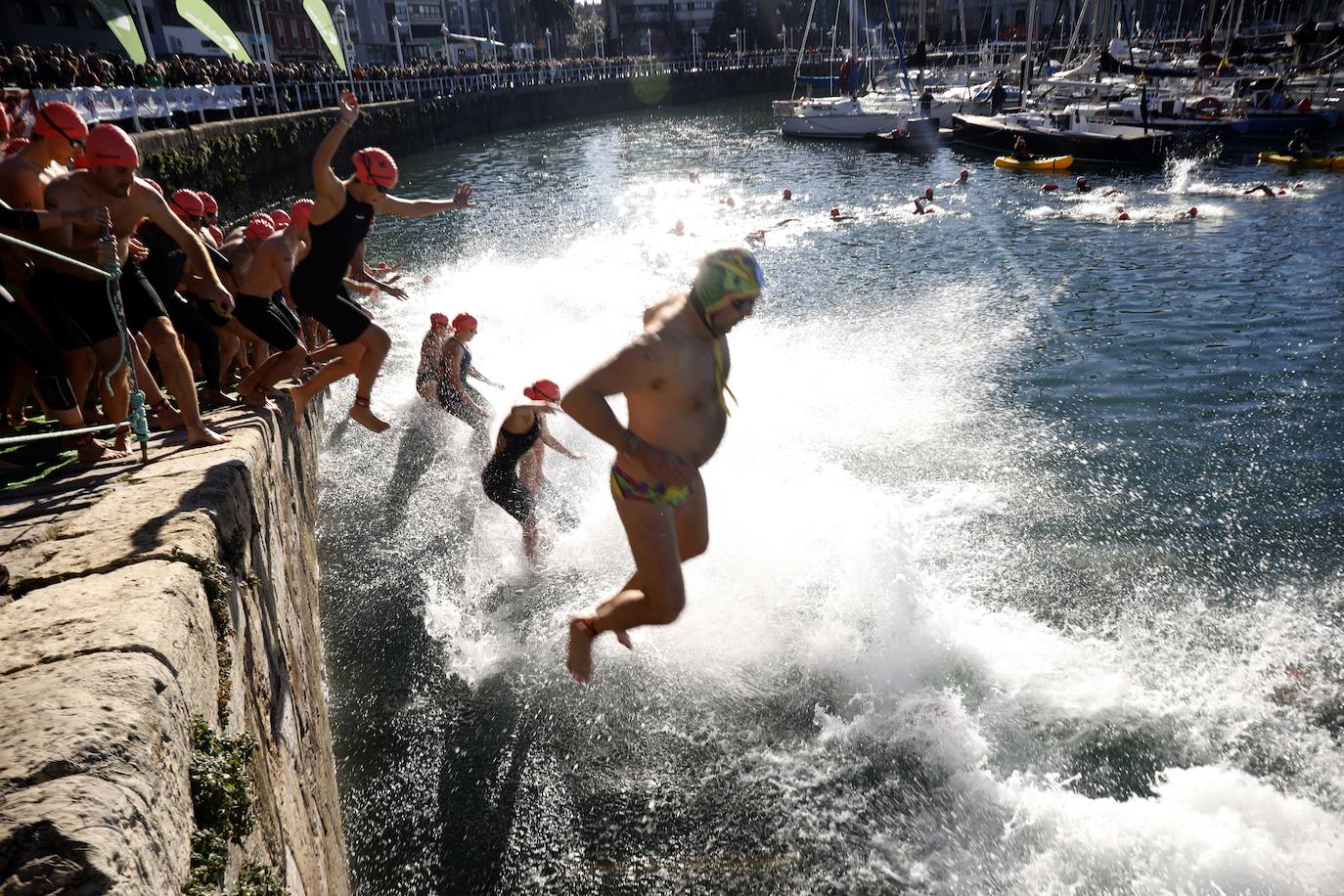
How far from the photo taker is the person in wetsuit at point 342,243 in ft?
19.1

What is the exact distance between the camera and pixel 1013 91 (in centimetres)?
4134

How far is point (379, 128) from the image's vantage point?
39.1 metres

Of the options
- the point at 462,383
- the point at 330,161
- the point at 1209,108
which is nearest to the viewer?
the point at 330,161

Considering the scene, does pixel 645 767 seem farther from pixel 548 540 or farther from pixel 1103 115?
pixel 1103 115

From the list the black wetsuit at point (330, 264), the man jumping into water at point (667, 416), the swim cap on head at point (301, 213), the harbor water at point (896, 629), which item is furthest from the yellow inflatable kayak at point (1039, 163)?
the man jumping into water at point (667, 416)

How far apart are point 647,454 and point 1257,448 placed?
27.7ft

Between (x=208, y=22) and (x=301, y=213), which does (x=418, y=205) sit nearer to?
(x=301, y=213)

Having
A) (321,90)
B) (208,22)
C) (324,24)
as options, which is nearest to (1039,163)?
(324,24)

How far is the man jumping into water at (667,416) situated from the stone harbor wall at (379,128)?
18.4 m

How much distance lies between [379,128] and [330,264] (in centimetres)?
3723

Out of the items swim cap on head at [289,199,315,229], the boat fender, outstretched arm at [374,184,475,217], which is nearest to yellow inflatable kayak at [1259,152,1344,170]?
the boat fender

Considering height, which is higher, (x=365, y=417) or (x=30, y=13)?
(x=30, y=13)

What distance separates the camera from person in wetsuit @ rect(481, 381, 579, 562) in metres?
6.94

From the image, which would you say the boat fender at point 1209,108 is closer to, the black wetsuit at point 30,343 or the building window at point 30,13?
the black wetsuit at point 30,343
